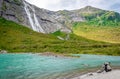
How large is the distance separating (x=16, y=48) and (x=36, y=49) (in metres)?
18.1

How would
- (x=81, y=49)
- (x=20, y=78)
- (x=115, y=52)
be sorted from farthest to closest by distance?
1. (x=81, y=49)
2. (x=115, y=52)
3. (x=20, y=78)

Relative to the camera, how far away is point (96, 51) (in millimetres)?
171625

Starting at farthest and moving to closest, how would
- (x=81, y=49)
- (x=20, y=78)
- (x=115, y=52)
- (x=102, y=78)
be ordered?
(x=81, y=49), (x=115, y=52), (x=20, y=78), (x=102, y=78)

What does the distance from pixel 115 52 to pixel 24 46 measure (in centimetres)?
7568

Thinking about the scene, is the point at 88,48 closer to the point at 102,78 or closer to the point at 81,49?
the point at 81,49

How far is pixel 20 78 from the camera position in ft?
151

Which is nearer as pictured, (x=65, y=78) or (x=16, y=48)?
(x=65, y=78)

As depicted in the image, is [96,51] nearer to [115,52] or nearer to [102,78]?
[115,52]

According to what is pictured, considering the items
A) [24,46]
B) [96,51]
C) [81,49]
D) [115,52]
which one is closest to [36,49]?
[24,46]

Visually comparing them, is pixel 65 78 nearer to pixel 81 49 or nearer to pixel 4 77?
pixel 4 77

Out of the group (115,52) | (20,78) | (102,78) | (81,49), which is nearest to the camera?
(102,78)

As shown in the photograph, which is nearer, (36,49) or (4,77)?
(4,77)

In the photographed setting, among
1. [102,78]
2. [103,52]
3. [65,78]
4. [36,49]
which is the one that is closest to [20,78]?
[65,78]

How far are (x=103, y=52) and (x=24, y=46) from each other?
6729cm
